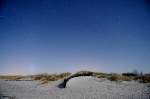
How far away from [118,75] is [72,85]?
1.51 meters

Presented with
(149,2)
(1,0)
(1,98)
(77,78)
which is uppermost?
(1,0)

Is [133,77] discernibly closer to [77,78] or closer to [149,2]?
[77,78]

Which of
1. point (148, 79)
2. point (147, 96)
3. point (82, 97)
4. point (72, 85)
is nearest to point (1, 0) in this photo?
point (72, 85)

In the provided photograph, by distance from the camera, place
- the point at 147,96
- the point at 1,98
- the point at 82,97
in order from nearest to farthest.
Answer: the point at 147,96 < the point at 82,97 < the point at 1,98

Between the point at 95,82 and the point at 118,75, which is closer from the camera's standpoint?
the point at 95,82

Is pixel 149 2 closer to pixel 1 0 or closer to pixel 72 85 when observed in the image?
pixel 72 85

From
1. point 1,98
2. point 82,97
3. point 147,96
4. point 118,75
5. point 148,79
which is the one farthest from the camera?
point 118,75

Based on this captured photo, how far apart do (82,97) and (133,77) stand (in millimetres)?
2499

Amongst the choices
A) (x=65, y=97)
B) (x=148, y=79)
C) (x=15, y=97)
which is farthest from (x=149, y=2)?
(x=15, y=97)

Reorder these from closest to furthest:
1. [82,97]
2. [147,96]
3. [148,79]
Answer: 1. [147,96]
2. [82,97]
3. [148,79]

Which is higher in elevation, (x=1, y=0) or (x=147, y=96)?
(x=1, y=0)

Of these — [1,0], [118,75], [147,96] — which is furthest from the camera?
[118,75]

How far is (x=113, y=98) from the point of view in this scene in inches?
96.2

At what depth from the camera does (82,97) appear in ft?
8.48
